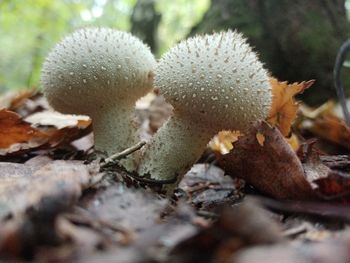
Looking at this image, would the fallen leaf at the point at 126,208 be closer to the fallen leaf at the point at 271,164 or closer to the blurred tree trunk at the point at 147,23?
the fallen leaf at the point at 271,164

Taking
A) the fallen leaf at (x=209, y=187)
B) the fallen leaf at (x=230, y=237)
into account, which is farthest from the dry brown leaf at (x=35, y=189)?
the fallen leaf at (x=209, y=187)

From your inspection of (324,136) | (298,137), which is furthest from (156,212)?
(324,136)

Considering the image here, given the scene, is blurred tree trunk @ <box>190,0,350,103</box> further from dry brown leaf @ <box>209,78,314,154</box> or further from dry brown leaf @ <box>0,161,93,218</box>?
dry brown leaf @ <box>0,161,93,218</box>

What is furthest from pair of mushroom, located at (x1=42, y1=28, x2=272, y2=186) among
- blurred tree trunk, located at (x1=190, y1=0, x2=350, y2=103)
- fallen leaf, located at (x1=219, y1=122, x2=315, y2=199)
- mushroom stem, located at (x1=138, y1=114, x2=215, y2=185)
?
blurred tree trunk, located at (x1=190, y1=0, x2=350, y2=103)

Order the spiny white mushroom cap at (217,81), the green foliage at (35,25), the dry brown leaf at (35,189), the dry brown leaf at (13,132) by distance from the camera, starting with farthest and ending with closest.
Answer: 1. the green foliage at (35,25)
2. the dry brown leaf at (13,132)
3. the spiny white mushroom cap at (217,81)
4. the dry brown leaf at (35,189)

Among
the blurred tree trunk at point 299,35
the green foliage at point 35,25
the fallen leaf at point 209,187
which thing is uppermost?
the green foliage at point 35,25

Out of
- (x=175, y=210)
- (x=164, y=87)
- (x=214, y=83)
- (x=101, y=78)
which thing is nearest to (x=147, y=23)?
(x=101, y=78)

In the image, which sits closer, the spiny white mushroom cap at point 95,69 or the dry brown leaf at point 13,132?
the spiny white mushroom cap at point 95,69
